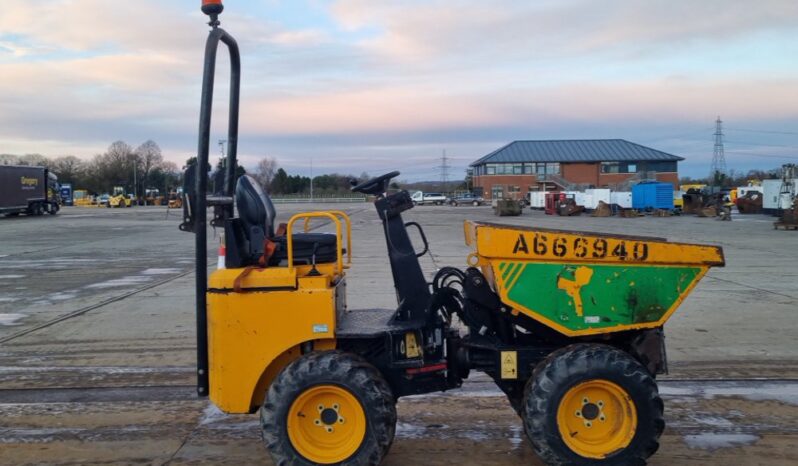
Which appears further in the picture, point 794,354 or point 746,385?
point 794,354

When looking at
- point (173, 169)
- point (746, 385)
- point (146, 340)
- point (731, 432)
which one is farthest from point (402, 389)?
point (173, 169)

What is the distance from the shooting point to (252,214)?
4.43 m

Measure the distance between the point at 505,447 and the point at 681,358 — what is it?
11.1 feet

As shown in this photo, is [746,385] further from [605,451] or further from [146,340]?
[146,340]

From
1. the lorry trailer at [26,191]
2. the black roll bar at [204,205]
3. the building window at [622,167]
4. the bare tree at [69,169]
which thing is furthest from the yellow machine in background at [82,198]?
the black roll bar at [204,205]

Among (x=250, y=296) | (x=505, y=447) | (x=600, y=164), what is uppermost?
(x=600, y=164)

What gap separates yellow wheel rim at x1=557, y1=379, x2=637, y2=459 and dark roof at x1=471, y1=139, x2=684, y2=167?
86.2 metres

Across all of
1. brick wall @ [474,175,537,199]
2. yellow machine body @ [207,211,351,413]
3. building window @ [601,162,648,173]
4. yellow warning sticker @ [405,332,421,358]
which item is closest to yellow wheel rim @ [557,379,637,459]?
yellow warning sticker @ [405,332,421,358]

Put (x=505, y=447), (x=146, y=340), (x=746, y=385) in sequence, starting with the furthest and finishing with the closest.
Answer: (x=146, y=340)
(x=746, y=385)
(x=505, y=447)

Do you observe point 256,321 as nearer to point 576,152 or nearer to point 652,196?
point 652,196

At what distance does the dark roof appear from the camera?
8756 cm

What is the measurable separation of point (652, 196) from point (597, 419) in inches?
1843

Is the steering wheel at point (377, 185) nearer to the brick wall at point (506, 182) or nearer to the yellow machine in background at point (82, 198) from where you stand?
the brick wall at point (506, 182)

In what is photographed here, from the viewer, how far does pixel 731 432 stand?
500 cm
